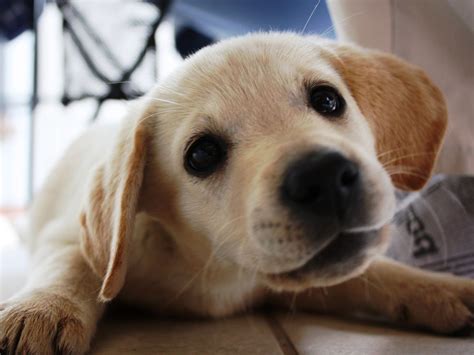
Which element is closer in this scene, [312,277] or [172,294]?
[312,277]

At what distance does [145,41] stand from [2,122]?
87.1 inches

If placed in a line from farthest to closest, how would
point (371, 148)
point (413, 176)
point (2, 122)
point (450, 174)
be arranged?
1. point (2, 122)
2. point (450, 174)
3. point (413, 176)
4. point (371, 148)

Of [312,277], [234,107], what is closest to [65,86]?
[234,107]

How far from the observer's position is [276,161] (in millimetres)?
1264

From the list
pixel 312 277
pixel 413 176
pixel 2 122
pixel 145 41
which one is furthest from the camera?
pixel 2 122

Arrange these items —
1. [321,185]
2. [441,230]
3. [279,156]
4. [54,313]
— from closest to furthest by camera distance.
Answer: [321,185], [279,156], [54,313], [441,230]

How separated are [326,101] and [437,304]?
64cm

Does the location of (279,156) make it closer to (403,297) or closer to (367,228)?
(367,228)

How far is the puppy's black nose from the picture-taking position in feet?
3.84

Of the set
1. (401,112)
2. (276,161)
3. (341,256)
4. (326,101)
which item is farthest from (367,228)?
(401,112)

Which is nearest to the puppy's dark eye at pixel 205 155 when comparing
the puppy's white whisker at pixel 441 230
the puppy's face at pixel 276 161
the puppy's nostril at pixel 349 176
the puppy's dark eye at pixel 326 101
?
the puppy's face at pixel 276 161

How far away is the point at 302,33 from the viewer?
1.94 m

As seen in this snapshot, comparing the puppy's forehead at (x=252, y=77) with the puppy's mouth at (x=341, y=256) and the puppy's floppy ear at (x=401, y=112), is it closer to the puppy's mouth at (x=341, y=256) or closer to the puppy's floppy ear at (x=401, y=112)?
the puppy's floppy ear at (x=401, y=112)

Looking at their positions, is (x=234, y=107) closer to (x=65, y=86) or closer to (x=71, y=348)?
(x=71, y=348)
